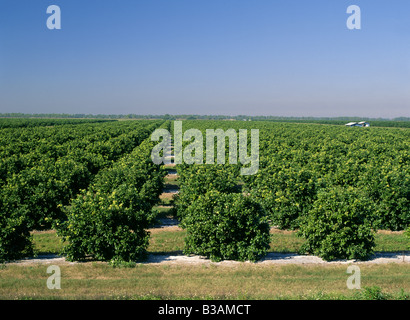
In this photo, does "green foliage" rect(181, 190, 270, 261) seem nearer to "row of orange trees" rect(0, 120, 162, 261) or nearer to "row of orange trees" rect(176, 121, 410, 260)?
"row of orange trees" rect(176, 121, 410, 260)

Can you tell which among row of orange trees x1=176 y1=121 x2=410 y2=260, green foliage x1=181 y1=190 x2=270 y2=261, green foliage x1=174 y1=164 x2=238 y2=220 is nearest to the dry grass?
green foliage x1=181 y1=190 x2=270 y2=261

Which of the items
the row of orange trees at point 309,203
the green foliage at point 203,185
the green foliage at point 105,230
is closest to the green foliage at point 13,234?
the green foliage at point 105,230

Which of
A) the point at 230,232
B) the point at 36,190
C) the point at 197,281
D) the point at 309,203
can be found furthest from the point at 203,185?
the point at 36,190

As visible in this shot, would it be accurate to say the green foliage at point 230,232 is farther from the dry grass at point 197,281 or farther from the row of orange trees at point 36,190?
the row of orange trees at point 36,190

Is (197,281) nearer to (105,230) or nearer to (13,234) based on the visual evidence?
(105,230)

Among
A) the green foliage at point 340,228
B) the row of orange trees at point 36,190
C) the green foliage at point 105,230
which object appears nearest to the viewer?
the green foliage at point 105,230
